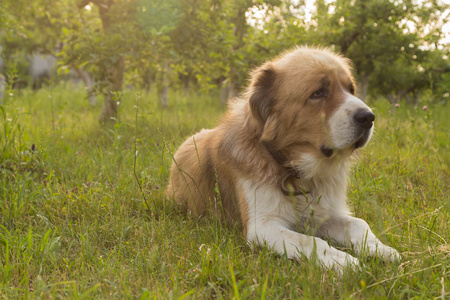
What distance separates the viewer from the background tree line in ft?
19.1

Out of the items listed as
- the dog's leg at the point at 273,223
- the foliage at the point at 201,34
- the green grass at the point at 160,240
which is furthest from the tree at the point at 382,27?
the dog's leg at the point at 273,223

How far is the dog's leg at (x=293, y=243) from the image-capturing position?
6.67 feet

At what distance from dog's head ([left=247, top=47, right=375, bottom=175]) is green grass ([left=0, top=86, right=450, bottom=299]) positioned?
1.70 feet

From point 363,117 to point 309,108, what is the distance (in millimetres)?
360

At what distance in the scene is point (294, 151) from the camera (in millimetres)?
2709

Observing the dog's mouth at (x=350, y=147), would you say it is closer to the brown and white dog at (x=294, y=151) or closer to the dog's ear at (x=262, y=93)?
the brown and white dog at (x=294, y=151)

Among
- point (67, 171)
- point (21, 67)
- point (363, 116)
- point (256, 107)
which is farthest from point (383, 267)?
point (21, 67)

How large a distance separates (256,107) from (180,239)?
41.7 inches

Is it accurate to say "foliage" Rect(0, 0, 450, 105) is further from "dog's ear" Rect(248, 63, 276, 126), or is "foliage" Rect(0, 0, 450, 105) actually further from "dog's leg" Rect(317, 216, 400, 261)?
"dog's leg" Rect(317, 216, 400, 261)

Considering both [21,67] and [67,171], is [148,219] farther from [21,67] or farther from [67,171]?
[21,67]

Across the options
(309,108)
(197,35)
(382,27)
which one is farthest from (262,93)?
(382,27)

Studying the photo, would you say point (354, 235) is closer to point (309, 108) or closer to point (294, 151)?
point (294, 151)

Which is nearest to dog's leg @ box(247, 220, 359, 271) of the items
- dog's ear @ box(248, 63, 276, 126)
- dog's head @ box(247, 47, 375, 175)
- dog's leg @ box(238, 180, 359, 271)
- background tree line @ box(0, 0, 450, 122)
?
dog's leg @ box(238, 180, 359, 271)

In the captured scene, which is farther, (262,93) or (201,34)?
(201,34)
